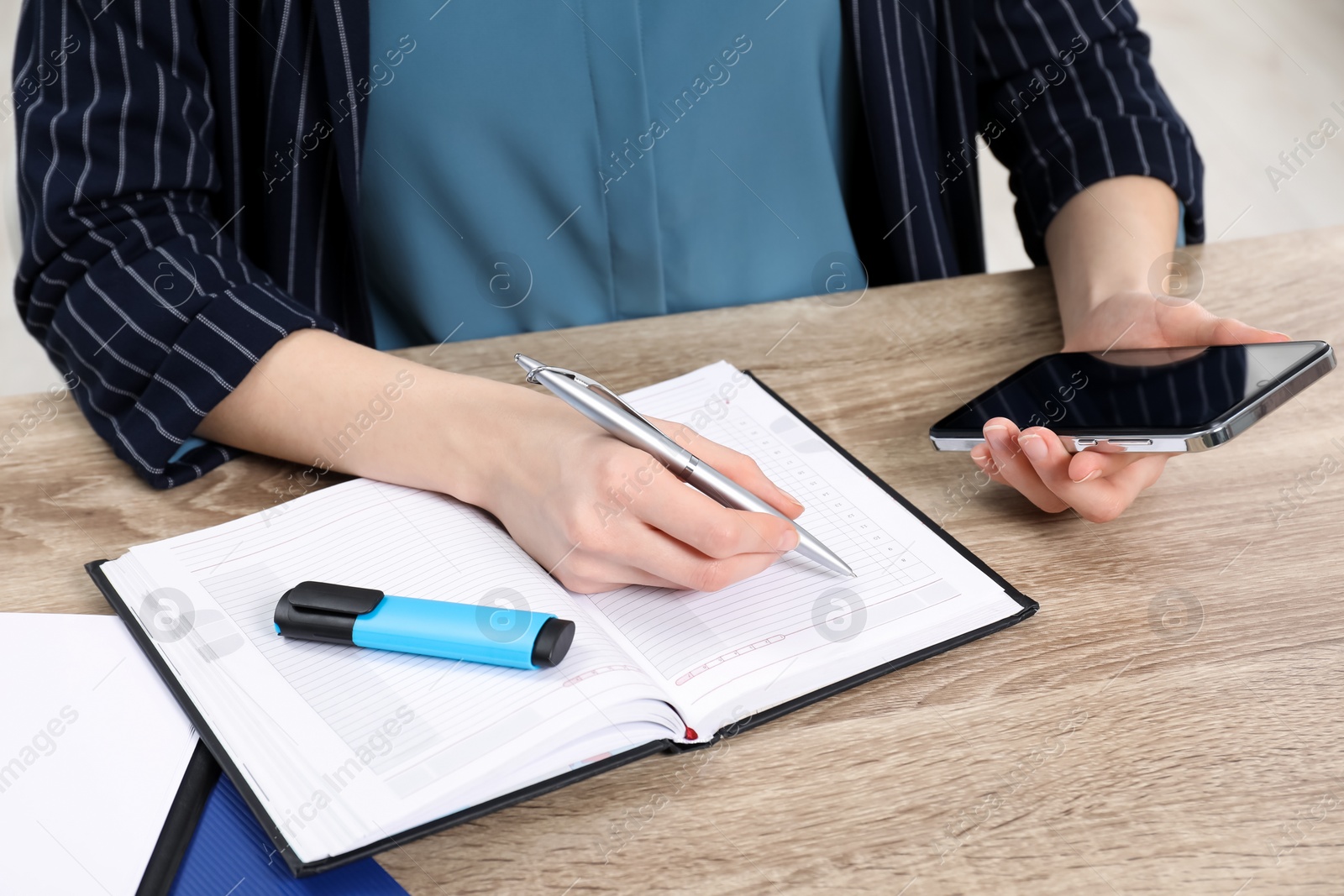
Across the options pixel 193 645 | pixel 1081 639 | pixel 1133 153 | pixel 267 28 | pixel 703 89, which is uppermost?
pixel 267 28

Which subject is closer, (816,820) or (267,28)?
(816,820)

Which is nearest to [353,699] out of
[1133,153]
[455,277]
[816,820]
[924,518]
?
[816,820]

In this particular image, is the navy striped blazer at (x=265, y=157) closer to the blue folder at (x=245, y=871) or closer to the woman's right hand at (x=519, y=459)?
the woman's right hand at (x=519, y=459)

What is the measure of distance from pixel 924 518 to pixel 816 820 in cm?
29

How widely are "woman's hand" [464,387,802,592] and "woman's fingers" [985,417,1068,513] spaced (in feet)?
0.57

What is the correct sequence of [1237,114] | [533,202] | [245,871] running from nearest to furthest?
[245,871] < [533,202] < [1237,114]

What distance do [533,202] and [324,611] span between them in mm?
628

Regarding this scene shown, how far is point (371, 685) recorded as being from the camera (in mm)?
595

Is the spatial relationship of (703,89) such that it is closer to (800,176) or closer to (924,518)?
(800,176)

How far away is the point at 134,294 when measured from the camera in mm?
856

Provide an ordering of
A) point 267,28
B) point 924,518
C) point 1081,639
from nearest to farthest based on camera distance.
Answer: point 1081,639 → point 924,518 → point 267,28

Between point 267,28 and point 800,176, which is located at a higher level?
point 267,28

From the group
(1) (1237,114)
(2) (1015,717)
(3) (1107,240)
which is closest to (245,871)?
(2) (1015,717)

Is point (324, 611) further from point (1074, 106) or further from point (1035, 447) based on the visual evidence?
point (1074, 106)
